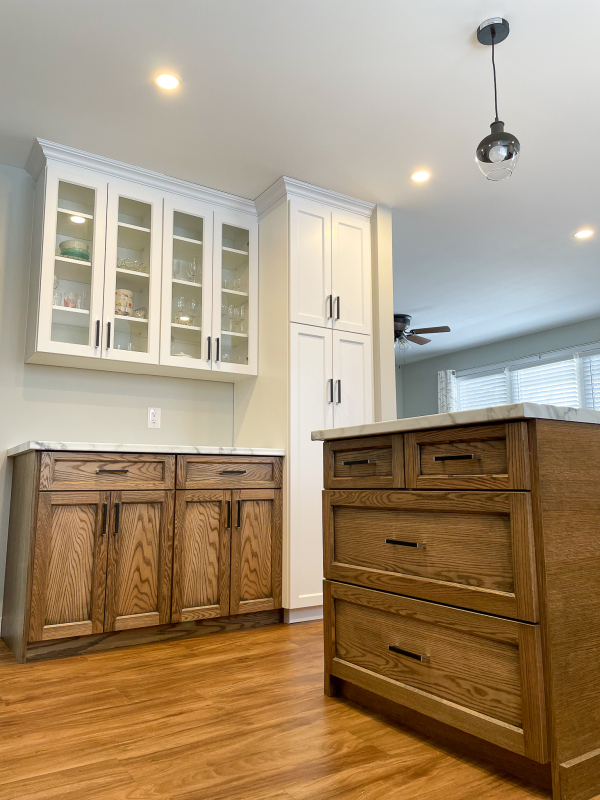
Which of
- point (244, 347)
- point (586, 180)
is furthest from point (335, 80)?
point (586, 180)

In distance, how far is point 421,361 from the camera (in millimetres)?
8312

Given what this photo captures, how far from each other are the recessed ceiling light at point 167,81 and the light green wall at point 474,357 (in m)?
5.30

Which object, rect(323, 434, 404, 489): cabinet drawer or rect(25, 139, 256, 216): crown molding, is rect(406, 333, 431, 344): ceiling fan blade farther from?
rect(323, 434, 404, 489): cabinet drawer

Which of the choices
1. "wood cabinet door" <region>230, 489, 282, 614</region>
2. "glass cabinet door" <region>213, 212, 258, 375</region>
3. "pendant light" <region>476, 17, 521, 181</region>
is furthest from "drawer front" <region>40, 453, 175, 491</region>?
"pendant light" <region>476, 17, 521, 181</region>

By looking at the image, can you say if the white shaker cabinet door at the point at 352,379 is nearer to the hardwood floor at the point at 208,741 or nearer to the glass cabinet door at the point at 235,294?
the glass cabinet door at the point at 235,294

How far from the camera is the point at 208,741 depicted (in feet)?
5.32

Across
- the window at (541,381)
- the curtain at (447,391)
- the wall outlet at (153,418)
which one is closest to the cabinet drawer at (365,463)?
the wall outlet at (153,418)

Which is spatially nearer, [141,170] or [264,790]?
[264,790]

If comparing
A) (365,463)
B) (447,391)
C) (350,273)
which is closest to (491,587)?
(365,463)

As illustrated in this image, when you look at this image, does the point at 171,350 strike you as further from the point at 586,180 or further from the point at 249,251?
the point at 586,180

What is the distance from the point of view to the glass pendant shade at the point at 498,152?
7.20 ft

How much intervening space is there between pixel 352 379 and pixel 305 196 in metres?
1.13

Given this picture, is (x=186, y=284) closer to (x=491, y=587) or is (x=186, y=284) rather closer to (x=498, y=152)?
(x=498, y=152)

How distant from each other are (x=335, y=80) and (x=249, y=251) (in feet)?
4.19
